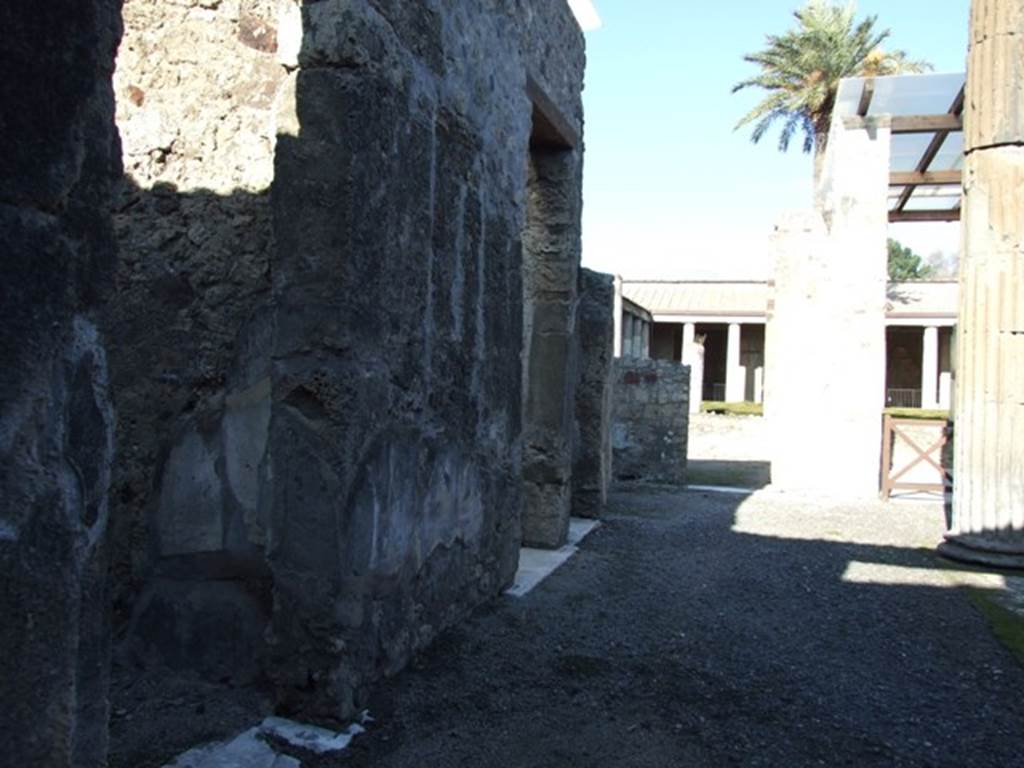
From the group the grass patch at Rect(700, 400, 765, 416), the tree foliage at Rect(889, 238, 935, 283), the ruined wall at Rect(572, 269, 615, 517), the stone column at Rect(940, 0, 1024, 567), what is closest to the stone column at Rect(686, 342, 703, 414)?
the grass patch at Rect(700, 400, 765, 416)

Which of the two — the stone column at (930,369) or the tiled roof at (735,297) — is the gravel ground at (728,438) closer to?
the tiled roof at (735,297)

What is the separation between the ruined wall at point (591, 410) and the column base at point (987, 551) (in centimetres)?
273

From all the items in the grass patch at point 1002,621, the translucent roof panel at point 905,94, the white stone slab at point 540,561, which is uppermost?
the translucent roof panel at point 905,94

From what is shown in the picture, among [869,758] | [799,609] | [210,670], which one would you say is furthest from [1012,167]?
[210,670]

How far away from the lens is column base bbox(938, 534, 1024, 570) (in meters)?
6.38

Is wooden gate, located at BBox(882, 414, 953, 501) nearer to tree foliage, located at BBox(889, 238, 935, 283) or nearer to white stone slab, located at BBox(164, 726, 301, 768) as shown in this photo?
white stone slab, located at BBox(164, 726, 301, 768)

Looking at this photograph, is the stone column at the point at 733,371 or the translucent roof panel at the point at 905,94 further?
the stone column at the point at 733,371

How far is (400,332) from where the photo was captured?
3137mm

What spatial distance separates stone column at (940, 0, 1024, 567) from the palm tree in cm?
1297

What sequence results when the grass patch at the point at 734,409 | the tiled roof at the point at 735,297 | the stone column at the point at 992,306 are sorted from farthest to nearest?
the tiled roof at the point at 735,297 → the grass patch at the point at 734,409 → the stone column at the point at 992,306

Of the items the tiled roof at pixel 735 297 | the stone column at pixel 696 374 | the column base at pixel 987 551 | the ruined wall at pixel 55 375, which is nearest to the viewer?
the ruined wall at pixel 55 375

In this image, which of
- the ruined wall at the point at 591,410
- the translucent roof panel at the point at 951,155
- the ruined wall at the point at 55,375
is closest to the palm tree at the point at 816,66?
the translucent roof panel at the point at 951,155

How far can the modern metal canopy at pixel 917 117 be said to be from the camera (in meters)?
9.61

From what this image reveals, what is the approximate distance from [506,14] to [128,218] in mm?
2135
